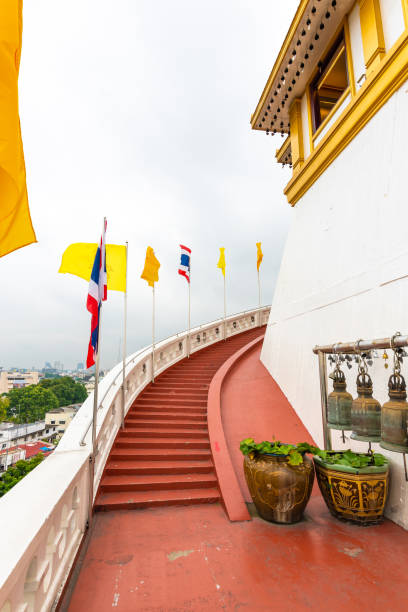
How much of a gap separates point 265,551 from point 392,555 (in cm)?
142

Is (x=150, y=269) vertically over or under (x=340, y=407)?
over

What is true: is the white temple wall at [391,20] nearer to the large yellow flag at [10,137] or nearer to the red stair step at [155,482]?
the large yellow flag at [10,137]

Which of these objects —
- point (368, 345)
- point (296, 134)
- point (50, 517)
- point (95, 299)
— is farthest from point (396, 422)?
point (296, 134)

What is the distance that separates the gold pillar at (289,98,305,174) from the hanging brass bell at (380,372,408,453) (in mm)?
7108

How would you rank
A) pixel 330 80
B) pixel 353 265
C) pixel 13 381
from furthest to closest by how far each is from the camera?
pixel 13 381, pixel 330 80, pixel 353 265

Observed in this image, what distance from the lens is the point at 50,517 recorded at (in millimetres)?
2639

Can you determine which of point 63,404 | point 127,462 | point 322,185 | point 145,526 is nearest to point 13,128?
point 145,526

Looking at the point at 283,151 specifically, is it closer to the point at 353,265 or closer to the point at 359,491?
the point at 353,265

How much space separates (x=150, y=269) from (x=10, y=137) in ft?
28.4

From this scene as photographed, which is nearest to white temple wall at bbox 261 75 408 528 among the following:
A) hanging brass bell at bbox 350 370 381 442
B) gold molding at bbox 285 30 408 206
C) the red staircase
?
gold molding at bbox 285 30 408 206

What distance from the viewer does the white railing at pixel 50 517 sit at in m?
1.94

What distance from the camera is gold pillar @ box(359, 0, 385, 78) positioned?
564 cm

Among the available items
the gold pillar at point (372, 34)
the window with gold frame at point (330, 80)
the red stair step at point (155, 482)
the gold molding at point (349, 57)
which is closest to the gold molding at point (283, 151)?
the window with gold frame at point (330, 80)

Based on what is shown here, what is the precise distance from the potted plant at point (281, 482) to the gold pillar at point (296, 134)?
749 centimetres
